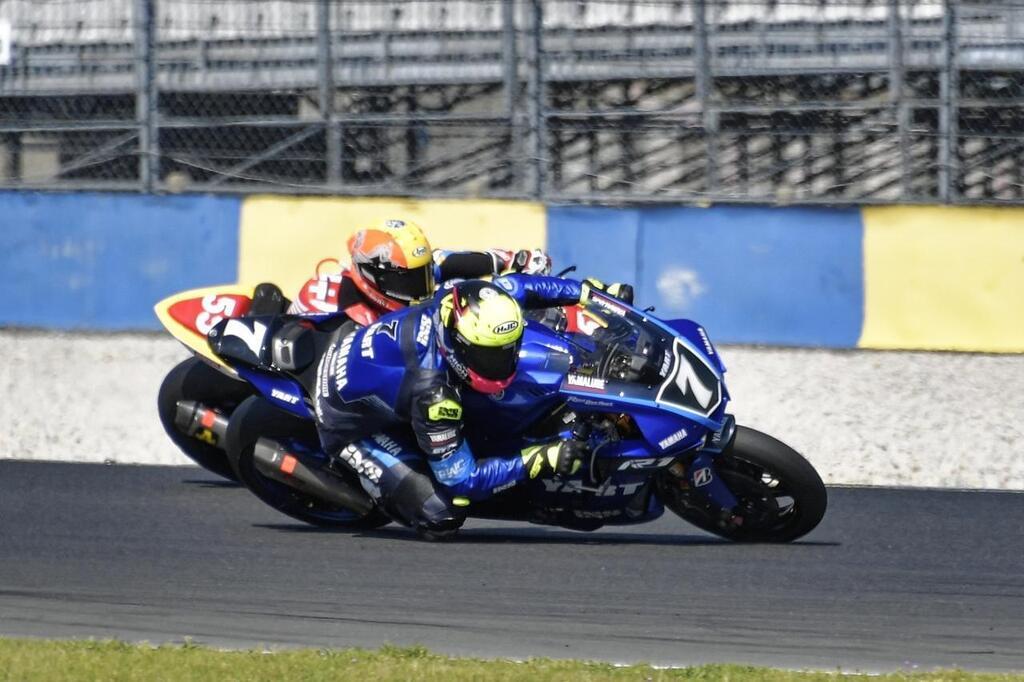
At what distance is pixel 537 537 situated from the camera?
7824 mm

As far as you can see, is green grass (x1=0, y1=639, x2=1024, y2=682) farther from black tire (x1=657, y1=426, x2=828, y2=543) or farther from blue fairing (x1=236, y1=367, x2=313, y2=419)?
blue fairing (x1=236, y1=367, x2=313, y2=419)

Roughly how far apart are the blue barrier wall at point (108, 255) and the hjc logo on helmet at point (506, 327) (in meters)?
4.20

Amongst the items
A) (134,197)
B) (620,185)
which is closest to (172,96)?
(134,197)

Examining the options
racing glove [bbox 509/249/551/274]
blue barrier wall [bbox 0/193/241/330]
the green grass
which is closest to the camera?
the green grass

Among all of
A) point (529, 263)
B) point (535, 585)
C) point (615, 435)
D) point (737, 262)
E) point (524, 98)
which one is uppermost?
point (524, 98)

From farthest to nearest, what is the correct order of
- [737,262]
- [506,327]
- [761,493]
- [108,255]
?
1. [108,255]
2. [737,262]
3. [761,493]
4. [506,327]

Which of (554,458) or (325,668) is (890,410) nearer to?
(554,458)

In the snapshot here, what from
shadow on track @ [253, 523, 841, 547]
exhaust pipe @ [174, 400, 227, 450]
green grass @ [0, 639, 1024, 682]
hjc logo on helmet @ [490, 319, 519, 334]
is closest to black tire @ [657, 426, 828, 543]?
shadow on track @ [253, 523, 841, 547]

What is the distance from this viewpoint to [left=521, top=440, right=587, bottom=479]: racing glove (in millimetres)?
6660

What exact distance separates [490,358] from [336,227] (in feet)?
12.8

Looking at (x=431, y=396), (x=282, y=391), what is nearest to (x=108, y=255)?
(x=282, y=391)

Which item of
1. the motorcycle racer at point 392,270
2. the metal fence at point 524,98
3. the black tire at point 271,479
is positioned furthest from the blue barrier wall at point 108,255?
the black tire at point 271,479

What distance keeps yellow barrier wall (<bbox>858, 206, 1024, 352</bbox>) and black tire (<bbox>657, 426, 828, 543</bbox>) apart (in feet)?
9.02

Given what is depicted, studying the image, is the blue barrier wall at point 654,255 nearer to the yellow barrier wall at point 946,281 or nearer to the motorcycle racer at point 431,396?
the yellow barrier wall at point 946,281
